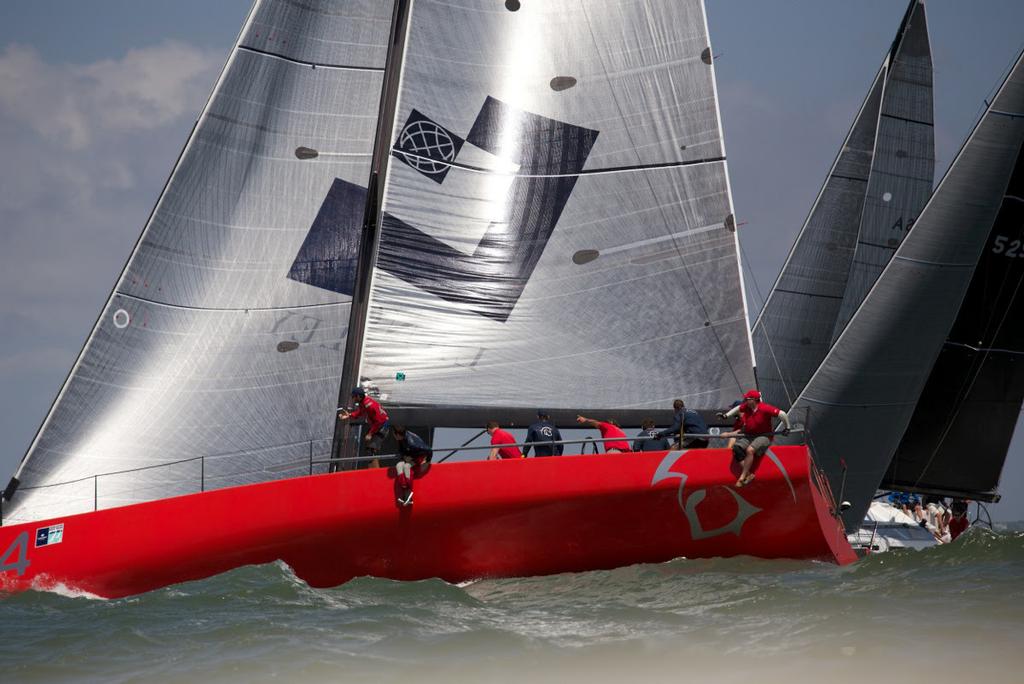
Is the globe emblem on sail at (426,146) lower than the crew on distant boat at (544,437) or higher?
higher

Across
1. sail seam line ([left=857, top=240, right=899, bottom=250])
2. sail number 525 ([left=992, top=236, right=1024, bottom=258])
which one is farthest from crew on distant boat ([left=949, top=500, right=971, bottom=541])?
sail number 525 ([left=992, top=236, right=1024, bottom=258])

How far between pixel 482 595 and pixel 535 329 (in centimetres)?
299

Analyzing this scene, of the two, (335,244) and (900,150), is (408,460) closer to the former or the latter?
(335,244)

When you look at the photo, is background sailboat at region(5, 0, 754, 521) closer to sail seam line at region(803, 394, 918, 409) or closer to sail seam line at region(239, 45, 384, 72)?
sail seam line at region(239, 45, 384, 72)

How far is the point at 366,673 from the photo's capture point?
9008 mm

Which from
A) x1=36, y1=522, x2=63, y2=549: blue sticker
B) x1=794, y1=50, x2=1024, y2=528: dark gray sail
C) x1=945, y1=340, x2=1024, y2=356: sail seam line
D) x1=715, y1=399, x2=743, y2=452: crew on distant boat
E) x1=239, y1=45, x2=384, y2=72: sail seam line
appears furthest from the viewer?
x1=945, y1=340, x2=1024, y2=356: sail seam line

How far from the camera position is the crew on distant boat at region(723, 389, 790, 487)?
11.9 m

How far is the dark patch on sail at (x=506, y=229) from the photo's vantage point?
13.6 m

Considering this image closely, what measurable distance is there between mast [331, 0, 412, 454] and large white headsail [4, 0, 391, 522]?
0.10m

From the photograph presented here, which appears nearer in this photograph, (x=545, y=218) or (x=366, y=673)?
(x=366, y=673)

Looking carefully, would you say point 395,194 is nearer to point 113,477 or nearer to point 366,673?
point 113,477

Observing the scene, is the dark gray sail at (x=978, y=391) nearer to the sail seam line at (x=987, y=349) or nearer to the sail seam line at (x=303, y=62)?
the sail seam line at (x=987, y=349)

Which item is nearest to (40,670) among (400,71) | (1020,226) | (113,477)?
(113,477)

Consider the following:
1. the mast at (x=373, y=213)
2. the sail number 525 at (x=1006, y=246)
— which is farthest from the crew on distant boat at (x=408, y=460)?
the sail number 525 at (x=1006, y=246)
